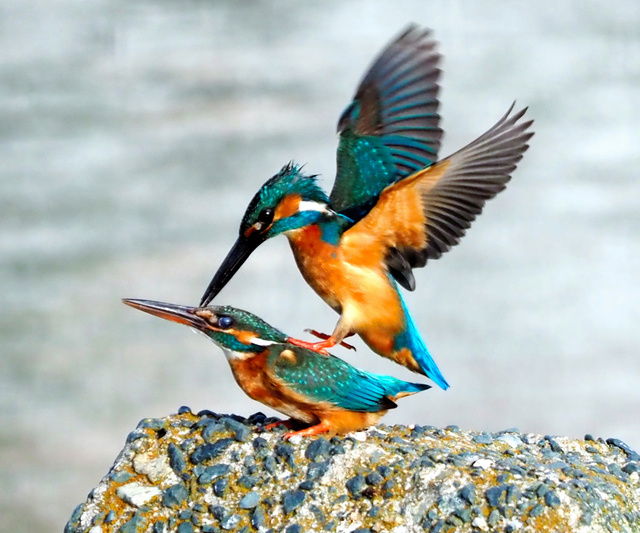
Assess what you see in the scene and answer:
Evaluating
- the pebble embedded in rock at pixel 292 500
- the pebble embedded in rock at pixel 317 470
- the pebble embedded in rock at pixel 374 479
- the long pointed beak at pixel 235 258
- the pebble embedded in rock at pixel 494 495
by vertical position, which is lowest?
the pebble embedded in rock at pixel 494 495

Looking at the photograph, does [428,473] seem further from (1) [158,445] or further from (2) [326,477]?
(1) [158,445]

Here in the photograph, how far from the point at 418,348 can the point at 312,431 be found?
515 millimetres

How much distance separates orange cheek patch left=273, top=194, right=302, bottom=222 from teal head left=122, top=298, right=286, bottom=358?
1.18 feet

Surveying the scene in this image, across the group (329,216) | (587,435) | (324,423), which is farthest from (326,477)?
(587,435)

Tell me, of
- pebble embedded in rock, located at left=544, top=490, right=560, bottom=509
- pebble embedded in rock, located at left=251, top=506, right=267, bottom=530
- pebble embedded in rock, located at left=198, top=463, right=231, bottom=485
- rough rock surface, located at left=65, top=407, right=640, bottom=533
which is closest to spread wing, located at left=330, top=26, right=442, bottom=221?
rough rock surface, located at left=65, top=407, right=640, bottom=533

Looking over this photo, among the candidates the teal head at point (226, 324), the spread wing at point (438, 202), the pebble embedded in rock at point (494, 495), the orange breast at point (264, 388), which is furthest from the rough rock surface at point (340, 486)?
the spread wing at point (438, 202)

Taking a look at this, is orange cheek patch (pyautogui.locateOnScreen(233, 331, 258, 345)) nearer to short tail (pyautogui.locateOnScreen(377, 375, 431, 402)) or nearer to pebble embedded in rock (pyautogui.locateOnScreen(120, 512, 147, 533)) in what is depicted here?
short tail (pyautogui.locateOnScreen(377, 375, 431, 402))

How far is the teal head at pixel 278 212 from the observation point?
3684 mm

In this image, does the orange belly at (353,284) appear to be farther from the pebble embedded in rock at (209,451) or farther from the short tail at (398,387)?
the pebble embedded in rock at (209,451)

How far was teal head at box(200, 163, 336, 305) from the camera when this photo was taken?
3.68 m

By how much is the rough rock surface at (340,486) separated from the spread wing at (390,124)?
900mm

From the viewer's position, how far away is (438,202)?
3.73 metres

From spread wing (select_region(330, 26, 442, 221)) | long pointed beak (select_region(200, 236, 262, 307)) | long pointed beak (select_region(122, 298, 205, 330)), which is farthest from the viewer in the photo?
spread wing (select_region(330, 26, 442, 221))

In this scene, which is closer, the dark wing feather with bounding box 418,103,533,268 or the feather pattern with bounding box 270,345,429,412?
the feather pattern with bounding box 270,345,429,412
